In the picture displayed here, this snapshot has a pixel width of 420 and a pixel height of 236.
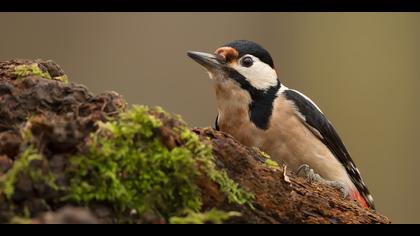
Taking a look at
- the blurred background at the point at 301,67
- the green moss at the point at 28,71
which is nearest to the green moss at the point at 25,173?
the green moss at the point at 28,71

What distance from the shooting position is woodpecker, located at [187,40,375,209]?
3195mm

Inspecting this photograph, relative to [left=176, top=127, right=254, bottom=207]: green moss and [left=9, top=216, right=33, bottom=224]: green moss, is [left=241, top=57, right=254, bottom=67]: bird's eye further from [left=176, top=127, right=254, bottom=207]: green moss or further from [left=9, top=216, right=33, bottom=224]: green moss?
[left=9, top=216, right=33, bottom=224]: green moss

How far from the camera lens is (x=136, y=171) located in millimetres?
1730

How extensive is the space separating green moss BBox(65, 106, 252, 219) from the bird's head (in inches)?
60.2

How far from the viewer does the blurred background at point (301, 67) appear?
6867 mm

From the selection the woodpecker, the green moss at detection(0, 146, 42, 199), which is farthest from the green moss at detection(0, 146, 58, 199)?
the woodpecker

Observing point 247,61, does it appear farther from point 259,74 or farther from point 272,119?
point 272,119

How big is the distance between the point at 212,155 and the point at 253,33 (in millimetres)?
6364

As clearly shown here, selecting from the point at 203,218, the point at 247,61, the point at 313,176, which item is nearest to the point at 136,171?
the point at 203,218

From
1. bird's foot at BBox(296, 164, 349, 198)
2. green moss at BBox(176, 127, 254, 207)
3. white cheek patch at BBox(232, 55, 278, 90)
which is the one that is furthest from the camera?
white cheek patch at BBox(232, 55, 278, 90)

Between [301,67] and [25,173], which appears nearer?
[25,173]

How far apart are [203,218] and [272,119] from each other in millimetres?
1651

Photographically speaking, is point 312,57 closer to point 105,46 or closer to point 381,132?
point 381,132

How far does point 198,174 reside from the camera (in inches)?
71.1
